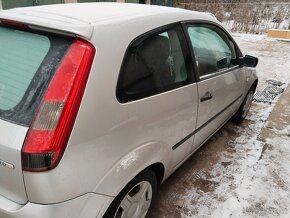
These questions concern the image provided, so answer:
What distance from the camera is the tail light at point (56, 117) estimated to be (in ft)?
4.79

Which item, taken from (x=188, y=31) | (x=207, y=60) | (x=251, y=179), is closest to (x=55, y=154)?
(x=188, y=31)

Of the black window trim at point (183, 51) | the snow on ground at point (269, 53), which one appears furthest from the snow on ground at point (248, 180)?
the snow on ground at point (269, 53)

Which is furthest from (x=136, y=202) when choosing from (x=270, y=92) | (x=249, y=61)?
(x=270, y=92)

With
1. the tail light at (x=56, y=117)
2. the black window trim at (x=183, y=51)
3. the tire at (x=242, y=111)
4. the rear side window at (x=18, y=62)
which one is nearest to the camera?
the tail light at (x=56, y=117)

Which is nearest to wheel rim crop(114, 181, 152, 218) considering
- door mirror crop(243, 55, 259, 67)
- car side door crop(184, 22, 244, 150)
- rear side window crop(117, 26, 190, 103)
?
rear side window crop(117, 26, 190, 103)

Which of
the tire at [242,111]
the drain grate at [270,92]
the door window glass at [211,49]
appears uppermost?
the door window glass at [211,49]

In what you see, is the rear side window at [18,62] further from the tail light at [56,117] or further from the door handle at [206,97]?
the door handle at [206,97]

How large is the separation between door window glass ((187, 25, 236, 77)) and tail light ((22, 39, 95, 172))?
4.26 feet

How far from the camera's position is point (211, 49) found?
3.07 meters

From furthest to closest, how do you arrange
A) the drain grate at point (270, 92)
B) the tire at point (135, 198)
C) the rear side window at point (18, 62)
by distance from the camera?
the drain grate at point (270, 92)
the tire at point (135, 198)
the rear side window at point (18, 62)

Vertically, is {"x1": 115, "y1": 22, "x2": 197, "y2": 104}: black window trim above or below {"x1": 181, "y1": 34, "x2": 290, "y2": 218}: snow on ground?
above

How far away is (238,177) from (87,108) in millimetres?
2130

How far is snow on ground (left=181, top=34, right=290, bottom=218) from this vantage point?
2666mm

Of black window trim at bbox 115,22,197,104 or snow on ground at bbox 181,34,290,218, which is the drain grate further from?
black window trim at bbox 115,22,197,104
